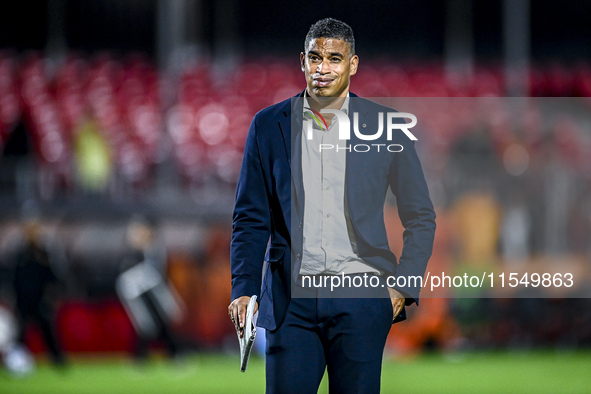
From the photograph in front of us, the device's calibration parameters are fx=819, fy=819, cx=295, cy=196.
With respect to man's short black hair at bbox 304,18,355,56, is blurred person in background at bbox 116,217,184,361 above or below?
below

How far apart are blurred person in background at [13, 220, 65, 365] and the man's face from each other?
8.12 m

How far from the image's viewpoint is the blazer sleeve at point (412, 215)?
3.09 meters

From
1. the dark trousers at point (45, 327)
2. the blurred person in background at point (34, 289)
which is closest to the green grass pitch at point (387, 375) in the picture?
the dark trousers at point (45, 327)

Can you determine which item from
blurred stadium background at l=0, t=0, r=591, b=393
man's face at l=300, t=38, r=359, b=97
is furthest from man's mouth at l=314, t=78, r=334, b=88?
blurred stadium background at l=0, t=0, r=591, b=393

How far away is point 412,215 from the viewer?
3191 millimetres

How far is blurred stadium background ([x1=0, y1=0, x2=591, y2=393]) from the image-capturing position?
10.0m

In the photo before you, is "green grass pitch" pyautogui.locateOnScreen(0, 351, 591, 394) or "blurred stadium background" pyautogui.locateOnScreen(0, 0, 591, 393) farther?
"blurred stadium background" pyautogui.locateOnScreen(0, 0, 591, 393)

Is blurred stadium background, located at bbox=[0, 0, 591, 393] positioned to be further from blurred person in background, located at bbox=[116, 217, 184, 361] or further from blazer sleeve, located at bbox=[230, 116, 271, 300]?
blazer sleeve, located at bbox=[230, 116, 271, 300]

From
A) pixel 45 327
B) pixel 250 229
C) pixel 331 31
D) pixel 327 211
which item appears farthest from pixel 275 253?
pixel 45 327

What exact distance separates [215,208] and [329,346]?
8.57m

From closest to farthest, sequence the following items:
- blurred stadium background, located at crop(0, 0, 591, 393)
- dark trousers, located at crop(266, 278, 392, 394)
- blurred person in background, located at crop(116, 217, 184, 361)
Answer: dark trousers, located at crop(266, 278, 392, 394), blurred stadium background, located at crop(0, 0, 591, 393), blurred person in background, located at crop(116, 217, 184, 361)

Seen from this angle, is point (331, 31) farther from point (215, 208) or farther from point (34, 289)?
point (215, 208)

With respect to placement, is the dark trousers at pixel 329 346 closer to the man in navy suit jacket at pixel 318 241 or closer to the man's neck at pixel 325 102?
the man in navy suit jacket at pixel 318 241

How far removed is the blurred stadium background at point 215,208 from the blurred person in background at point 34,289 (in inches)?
10.4
